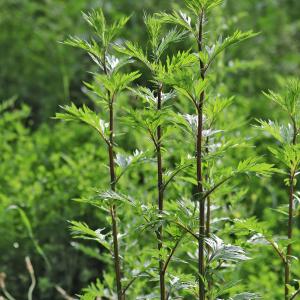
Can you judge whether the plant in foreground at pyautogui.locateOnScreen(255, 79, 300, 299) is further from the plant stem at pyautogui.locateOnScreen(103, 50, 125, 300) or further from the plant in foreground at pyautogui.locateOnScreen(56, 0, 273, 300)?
the plant stem at pyautogui.locateOnScreen(103, 50, 125, 300)

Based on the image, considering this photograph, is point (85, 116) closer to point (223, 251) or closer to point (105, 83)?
point (105, 83)

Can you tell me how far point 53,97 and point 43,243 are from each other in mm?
2351

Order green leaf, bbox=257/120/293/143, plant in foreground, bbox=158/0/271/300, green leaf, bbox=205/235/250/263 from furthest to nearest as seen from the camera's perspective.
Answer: green leaf, bbox=257/120/293/143 < green leaf, bbox=205/235/250/263 < plant in foreground, bbox=158/0/271/300

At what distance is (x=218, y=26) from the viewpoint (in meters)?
4.18

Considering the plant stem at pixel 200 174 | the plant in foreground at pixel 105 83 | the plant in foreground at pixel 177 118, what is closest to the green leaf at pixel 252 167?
the plant in foreground at pixel 177 118

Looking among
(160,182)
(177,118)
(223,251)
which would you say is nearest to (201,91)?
(177,118)

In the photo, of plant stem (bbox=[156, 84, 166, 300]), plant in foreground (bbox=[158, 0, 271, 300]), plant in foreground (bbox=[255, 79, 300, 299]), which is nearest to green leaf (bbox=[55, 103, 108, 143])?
plant stem (bbox=[156, 84, 166, 300])

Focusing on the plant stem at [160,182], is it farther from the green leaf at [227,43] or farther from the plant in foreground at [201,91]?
the green leaf at [227,43]

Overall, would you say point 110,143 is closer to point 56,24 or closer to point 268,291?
point 268,291

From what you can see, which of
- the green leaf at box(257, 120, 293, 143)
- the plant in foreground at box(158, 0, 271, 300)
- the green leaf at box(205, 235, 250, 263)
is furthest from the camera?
the green leaf at box(257, 120, 293, 143)

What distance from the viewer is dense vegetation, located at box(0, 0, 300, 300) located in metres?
2.21

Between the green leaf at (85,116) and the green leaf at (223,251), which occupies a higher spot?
the green leaf at (85,116)

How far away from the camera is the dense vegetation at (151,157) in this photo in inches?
87.1

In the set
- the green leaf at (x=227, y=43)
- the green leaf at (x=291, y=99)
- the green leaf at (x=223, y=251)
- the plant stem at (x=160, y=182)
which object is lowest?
the green leaf at (x=223, y=251)
